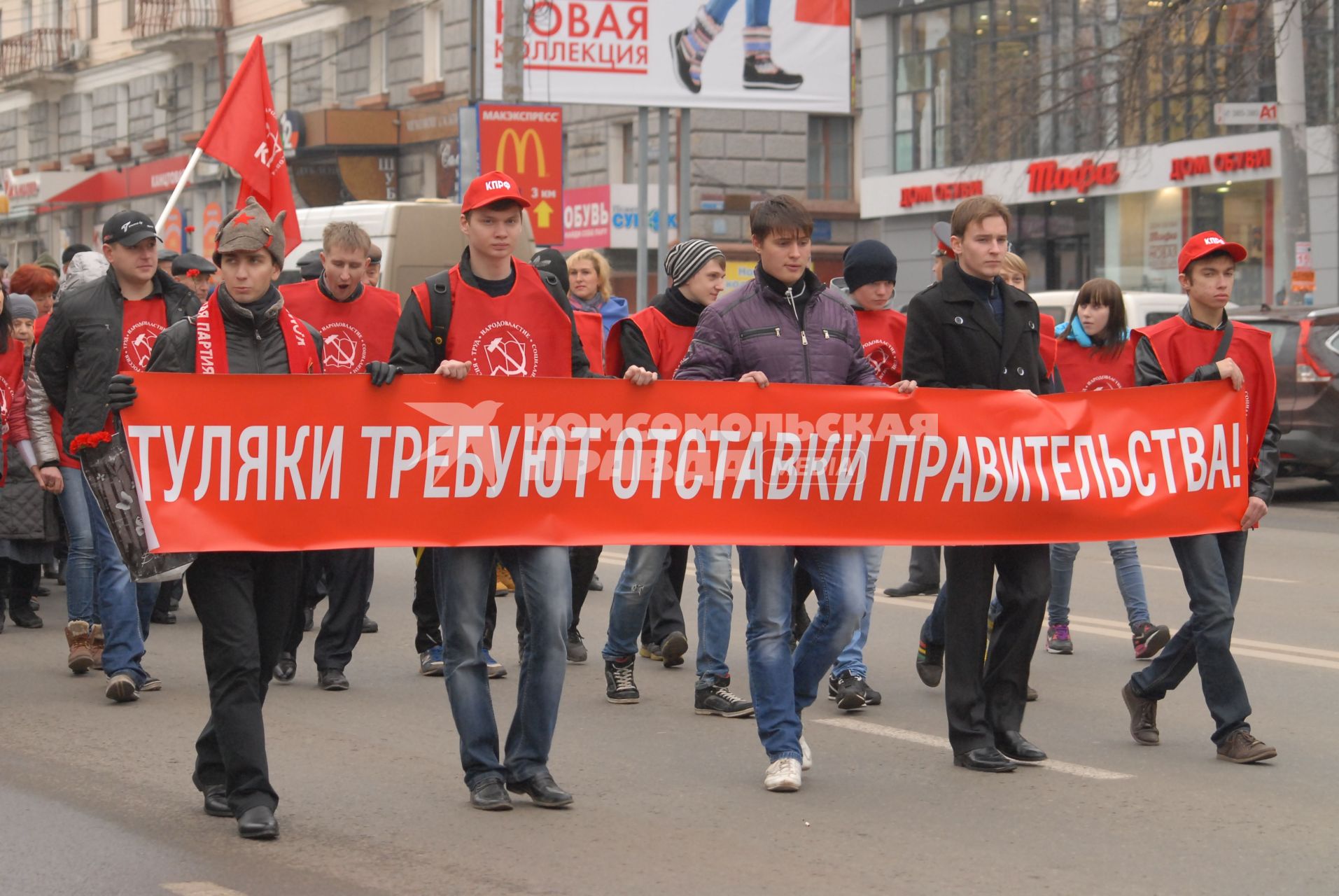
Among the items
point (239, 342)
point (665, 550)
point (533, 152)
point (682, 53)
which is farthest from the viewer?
point (682, 53)

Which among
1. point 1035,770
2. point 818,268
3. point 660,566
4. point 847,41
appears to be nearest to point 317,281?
point 660,566

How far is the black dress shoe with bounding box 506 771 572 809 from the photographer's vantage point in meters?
6.00

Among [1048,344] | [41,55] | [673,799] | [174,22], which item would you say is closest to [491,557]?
[673,799]

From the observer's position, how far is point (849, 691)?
7770 mm

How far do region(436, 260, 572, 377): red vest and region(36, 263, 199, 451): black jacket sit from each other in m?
2.43

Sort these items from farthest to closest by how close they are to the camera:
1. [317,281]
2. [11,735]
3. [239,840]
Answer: [317,281], [11,735], [239,840]

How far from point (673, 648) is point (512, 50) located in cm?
1337

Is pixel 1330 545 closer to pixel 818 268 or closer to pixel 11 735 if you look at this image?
pixel 11 735

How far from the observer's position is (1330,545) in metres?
14.0

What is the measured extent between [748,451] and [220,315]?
1847 millimetres

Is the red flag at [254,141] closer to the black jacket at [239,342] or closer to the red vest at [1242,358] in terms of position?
the black jacket at [239,342]

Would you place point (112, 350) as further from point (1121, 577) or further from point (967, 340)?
point (1121, 577)

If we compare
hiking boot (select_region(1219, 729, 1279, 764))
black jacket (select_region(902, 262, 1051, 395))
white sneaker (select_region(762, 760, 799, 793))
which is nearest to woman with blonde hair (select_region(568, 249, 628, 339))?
black jacket (select_region(902, 262, 1051, 395))

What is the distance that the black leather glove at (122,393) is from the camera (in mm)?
5848
